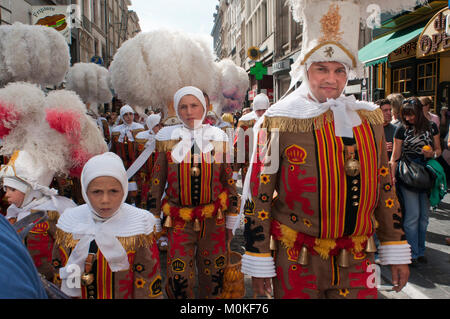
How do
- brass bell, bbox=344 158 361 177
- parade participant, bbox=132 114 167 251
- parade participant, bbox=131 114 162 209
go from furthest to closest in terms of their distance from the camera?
1. parade participant, bbox=131 114 162 209
2. parade participant, bbox=132 114 167 251
3. brass bell, bbox=344 158 361 177

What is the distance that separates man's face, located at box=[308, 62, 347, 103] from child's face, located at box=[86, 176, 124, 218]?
1322 mm

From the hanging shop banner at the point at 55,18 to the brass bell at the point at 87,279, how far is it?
10723 mm

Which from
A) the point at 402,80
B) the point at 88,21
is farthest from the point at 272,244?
the point at 88,21

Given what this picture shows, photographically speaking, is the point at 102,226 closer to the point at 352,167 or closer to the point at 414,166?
the point at 352,167

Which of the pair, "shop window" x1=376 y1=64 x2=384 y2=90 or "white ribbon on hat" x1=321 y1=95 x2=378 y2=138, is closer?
"white ribbon on hat" x1=321 y1=95 x2=378 y2=138

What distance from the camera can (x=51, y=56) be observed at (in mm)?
5266

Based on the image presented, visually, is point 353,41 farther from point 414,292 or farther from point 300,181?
point 414,292

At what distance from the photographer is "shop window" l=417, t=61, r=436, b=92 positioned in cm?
1036

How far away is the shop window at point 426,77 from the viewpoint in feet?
34.0

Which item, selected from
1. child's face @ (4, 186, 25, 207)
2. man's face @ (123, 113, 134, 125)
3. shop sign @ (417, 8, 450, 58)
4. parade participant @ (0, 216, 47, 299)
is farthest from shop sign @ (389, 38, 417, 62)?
parade participant @ (0, 216, 47, 299)

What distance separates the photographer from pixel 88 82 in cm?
906

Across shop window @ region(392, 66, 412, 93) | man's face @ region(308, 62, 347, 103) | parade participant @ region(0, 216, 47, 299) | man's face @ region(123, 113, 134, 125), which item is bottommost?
parade participant @ region(0, 216, 47, 299)

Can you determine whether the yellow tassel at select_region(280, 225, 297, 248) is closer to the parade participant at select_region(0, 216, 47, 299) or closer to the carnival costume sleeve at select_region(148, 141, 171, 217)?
the parade participant at select_region(0, 216, 47, 299)

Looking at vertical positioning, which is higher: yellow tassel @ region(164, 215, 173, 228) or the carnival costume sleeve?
the carnival costume sleeve
